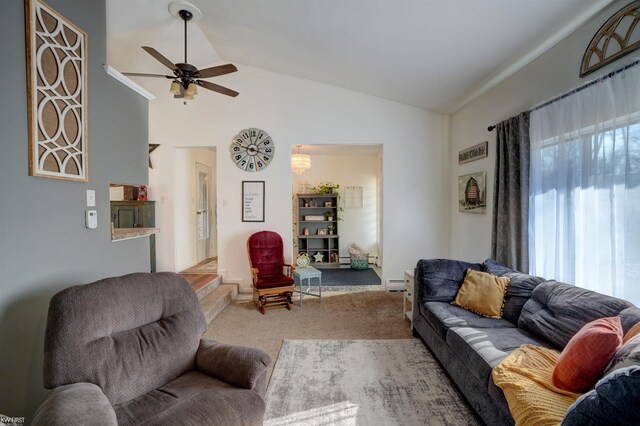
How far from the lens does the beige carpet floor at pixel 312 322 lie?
2.91 metres

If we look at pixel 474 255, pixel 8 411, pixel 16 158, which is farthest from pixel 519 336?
pixel 16 158

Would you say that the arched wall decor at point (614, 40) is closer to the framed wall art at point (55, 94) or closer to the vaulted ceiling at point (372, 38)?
the vaulted ceiling at point (372, 38)

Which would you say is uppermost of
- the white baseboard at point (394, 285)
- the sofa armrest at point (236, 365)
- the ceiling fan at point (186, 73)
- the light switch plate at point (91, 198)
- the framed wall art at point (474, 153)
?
the ceiling fan at point (186, 73)

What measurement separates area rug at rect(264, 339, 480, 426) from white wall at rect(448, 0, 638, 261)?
6.03ft

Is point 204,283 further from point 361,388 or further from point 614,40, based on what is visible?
point 614,40

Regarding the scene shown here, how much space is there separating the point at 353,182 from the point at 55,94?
5.58m

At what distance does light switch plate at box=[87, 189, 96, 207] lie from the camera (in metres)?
1.85

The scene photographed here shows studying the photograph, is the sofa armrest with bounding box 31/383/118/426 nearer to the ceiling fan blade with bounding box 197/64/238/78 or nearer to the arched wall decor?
the ceiling fan blade with bounding box 197/64/238/78

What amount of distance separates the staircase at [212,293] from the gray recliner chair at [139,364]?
1.73 m

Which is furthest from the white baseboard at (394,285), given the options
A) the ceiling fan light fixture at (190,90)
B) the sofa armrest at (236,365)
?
the ceiling fan light fixture at (190,90)

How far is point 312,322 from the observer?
3.28m

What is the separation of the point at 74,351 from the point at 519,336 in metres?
2.62

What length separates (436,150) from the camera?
4.45 m

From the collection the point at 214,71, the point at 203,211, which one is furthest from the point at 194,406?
the point at 203,211
